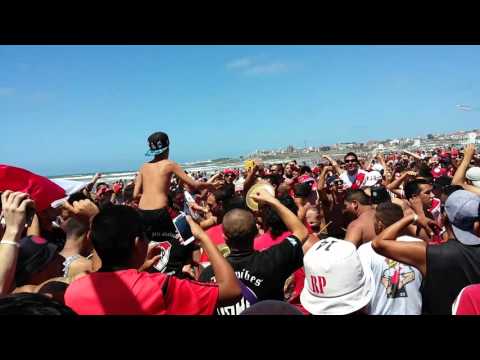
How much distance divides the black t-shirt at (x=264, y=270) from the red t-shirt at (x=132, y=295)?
0.60m

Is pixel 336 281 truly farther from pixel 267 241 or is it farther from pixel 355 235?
pixel 355 235

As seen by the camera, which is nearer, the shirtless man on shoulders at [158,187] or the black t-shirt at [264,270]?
the black t-shirt at [264,270]

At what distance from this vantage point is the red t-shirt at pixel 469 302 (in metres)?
2.04

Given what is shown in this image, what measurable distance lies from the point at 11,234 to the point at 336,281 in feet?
5.53

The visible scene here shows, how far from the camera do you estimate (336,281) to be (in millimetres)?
2119

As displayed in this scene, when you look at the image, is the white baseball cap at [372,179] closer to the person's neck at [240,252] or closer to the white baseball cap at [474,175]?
the white baseball cap at [474,175]

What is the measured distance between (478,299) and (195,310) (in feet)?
4.97

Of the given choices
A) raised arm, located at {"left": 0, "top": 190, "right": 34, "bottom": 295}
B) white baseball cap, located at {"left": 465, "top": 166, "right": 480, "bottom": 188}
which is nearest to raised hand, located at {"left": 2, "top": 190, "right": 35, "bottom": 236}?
raised arm, located at {"left": 0, "top": 190, "right": 34, "bottom": 295}

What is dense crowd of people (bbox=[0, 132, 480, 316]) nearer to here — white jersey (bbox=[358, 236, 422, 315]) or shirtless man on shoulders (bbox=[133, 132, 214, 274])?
white jersey (bbox=[358, 236, 422, 315])

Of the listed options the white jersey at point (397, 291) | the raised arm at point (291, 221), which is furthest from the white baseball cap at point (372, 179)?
the raised arm at point (291, 221)

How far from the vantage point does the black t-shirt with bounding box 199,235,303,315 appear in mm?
2627

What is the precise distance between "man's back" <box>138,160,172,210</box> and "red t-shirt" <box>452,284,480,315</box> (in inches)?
152
